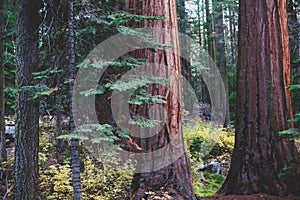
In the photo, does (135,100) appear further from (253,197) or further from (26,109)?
(253,197)

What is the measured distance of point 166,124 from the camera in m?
5.11

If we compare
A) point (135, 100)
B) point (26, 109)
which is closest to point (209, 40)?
point (26, 109)

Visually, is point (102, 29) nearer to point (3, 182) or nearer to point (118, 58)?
point (118, 58)

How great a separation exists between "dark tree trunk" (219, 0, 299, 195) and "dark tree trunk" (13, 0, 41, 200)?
144 inches

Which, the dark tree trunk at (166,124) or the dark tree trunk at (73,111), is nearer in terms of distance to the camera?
the dark tree trunk at (73,111)

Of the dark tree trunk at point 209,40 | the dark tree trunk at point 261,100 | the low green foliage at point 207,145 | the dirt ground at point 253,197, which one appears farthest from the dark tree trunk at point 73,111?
the dark tree trunk at point 209,40

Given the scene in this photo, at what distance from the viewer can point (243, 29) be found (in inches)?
242

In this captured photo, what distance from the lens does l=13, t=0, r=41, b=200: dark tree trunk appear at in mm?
4980

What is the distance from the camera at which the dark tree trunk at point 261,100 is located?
566cm

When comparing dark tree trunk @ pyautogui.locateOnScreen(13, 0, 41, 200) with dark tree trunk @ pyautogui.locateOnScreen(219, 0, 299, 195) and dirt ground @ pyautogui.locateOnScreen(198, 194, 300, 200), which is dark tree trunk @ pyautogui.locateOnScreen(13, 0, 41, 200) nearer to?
dirt ground @ pyautogui.locateOnScreen(198, 194, 300, 200)

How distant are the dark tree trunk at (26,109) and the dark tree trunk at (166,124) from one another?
5.63 feet

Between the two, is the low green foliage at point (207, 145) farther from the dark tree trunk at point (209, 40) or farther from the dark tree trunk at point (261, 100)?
the dark tree trunk at point (209, 40)

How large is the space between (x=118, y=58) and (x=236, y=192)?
385 cm

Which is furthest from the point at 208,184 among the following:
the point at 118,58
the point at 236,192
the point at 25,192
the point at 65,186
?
the point at 118,58
